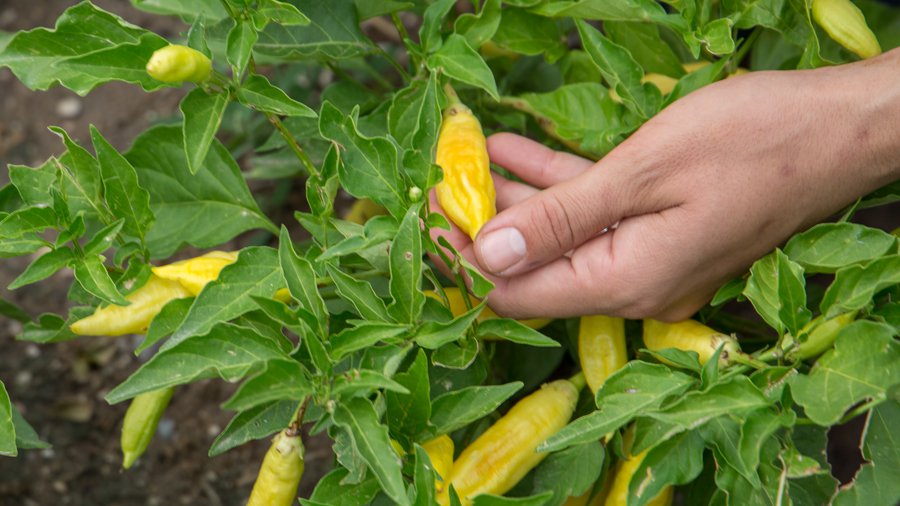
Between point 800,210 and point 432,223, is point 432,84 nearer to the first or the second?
point 432,223

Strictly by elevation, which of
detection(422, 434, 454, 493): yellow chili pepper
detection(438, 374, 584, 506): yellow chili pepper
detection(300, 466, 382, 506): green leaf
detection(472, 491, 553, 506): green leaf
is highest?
detection(472, 491, 553, 506): green leaf

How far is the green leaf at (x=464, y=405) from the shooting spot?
3.75 feet

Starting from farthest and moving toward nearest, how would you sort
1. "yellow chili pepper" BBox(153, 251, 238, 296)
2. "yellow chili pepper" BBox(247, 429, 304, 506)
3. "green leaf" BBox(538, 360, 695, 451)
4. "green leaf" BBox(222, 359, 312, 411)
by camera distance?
"yellow chili pepper" BBox(153, 251, 238, 296), "yellow chili pepper" BBox(247, 429, 304, 506), "green leaf" BBox(538, 360, 695, 451), "green leaf" BBox(222, 359, 312, 411)

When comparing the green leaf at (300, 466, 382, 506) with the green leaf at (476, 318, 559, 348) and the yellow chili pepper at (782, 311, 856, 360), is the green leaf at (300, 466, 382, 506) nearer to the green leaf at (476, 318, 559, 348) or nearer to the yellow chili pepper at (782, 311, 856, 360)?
the green leaf at (476, 318, 559, 348)

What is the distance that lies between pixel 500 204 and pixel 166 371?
1.81 feet

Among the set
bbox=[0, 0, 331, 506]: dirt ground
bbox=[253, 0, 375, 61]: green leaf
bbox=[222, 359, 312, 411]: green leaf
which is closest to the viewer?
bbox=[222, 359, 312, 411]: green leaf

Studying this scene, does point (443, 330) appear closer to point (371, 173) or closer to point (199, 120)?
point (371, 173)

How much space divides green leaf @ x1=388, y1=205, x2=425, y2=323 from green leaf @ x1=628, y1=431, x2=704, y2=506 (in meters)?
0.32

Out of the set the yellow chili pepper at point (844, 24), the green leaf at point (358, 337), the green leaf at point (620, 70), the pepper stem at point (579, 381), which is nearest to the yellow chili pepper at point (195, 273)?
the green leaf at point (358, 337)

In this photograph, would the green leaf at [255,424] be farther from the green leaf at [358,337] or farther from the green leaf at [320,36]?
the green leaf at [320,36]

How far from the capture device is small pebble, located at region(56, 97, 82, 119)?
2.53m

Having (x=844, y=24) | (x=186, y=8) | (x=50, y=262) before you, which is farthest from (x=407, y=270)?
(x=844, y=24)

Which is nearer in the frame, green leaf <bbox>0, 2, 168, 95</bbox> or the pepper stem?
green leaf <bbox>0, 2, 168, 95</bbox>

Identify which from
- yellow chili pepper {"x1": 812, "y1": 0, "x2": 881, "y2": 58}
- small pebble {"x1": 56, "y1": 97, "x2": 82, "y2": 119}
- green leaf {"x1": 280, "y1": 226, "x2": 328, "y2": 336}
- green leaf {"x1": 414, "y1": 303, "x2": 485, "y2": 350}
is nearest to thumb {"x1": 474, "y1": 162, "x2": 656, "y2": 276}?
green leaf {"x1": 414, "y1": 303, "x2": 485, "y2": 350}
